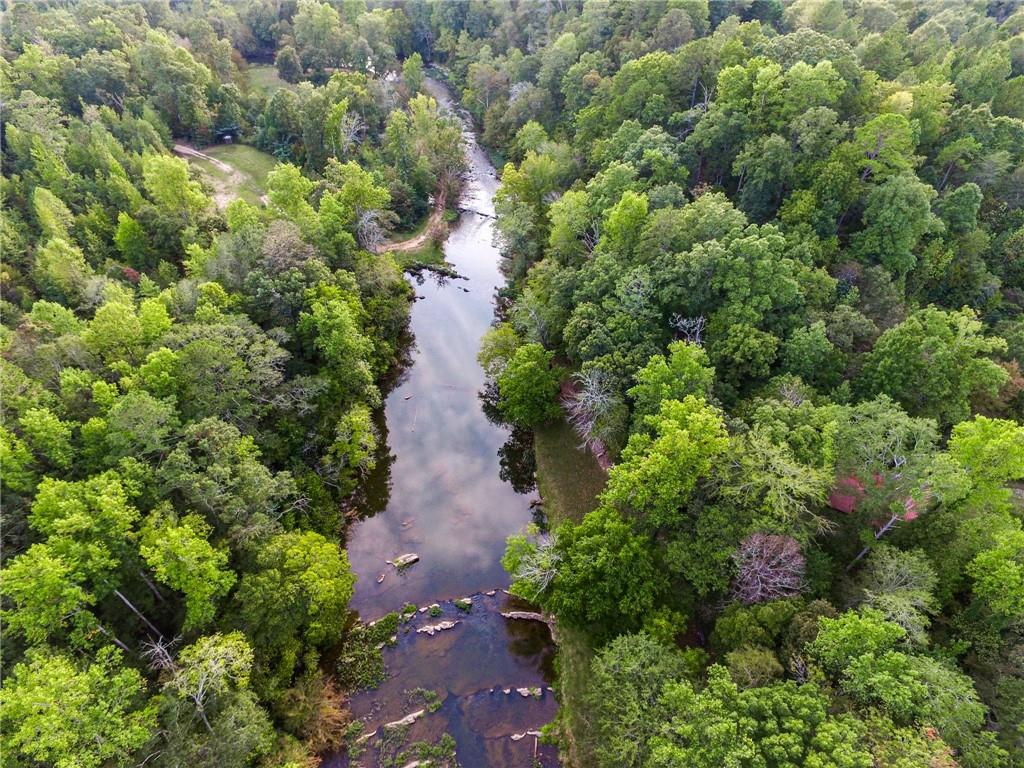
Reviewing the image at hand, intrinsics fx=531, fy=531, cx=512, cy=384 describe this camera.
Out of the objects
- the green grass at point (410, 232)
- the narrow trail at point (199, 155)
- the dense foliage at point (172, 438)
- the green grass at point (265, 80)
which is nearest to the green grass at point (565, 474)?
the dense foliage at point (172, 438)

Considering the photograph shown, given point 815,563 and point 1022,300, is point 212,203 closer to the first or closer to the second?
point 815,563

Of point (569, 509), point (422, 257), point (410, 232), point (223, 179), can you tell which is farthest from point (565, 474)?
point (223, 179)

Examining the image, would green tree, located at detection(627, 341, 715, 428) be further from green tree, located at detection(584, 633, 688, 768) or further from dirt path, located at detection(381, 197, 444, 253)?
dirt path, located at detection(381, 197, 444, 253)

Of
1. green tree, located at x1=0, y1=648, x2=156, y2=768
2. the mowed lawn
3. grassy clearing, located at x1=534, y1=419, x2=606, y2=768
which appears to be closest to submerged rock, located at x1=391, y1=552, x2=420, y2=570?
grassy clearing, located at x1=534, y1=419, x2=606, y2=768

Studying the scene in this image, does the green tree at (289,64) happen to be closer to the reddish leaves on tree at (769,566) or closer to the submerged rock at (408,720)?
the submerged rock at (408,720)

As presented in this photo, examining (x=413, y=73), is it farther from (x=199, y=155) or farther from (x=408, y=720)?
(x=408, y=720)

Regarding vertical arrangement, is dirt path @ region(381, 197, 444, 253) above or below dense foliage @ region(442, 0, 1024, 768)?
below
